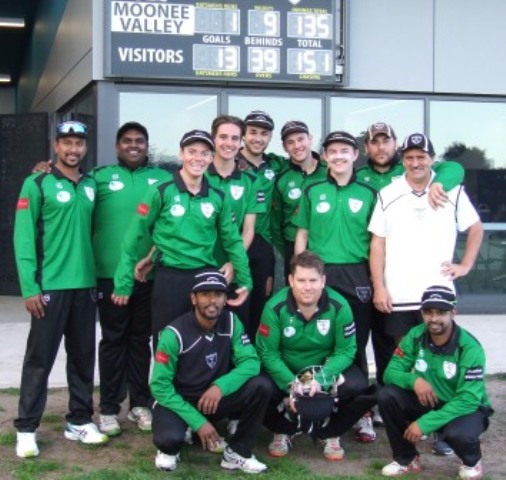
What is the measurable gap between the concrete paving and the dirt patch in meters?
1.36

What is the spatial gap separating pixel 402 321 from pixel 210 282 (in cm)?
125

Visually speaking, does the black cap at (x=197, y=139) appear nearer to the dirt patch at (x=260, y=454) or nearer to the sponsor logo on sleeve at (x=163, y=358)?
the sponsor logo on sleeve at (x=163, y=358)

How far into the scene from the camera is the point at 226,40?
9156 millimetres

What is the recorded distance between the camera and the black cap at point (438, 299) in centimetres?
465

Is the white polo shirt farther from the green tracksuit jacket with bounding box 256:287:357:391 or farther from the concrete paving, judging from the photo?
the concrete paving

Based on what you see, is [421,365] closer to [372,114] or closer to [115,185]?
[115,185]

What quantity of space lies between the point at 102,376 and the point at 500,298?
21.8 feet

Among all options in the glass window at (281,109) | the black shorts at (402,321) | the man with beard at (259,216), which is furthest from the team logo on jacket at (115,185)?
the glass window at (281,109)

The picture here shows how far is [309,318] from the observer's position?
505 cm

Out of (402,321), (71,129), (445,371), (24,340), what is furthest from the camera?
(24,340)

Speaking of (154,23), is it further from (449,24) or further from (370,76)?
(449,24)

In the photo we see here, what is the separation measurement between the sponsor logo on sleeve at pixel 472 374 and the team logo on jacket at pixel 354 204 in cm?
122

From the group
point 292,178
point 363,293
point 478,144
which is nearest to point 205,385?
point 363,293

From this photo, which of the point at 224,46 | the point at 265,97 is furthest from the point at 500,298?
the point at 224,46
